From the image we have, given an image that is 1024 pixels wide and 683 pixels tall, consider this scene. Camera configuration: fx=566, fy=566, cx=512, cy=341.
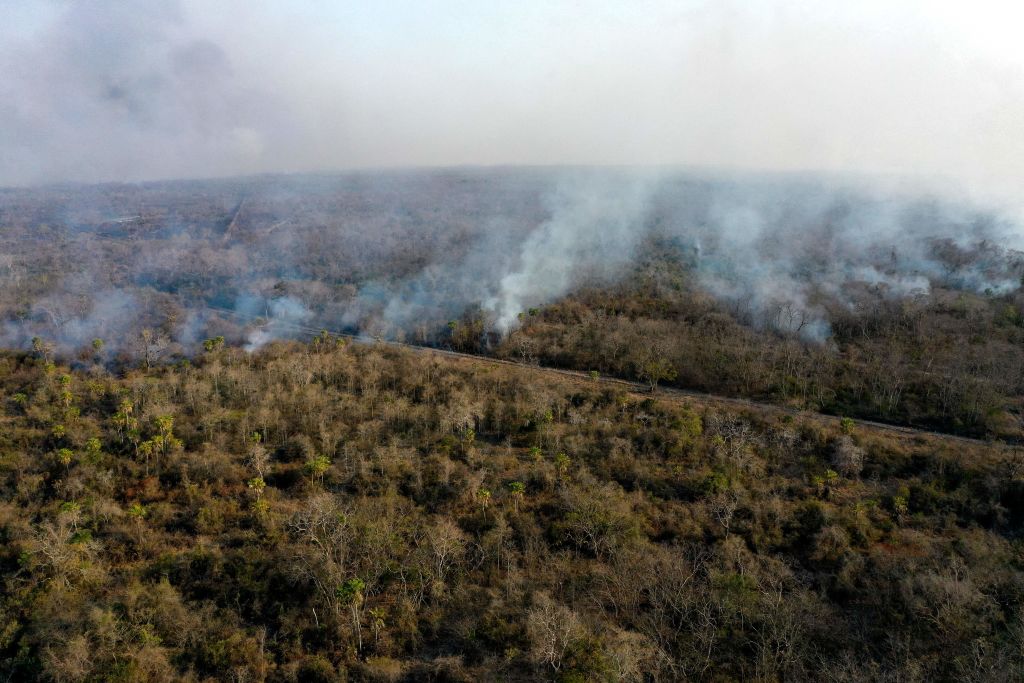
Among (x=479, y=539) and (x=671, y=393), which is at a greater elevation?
(x=671, y=393)

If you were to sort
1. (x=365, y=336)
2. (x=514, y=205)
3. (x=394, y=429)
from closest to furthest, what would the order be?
(x=394, y=429) → (x=365, y=336) → (x=514, y=205)

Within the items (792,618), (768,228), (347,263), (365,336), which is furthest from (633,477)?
(768,228)

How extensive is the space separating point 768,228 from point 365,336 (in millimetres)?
86742

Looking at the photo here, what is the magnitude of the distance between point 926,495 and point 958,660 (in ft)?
55.0

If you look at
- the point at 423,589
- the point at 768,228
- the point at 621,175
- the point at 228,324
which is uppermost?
the point at 621,175

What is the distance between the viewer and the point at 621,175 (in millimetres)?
167625

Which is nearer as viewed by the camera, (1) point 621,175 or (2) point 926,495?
(2) point 926,495

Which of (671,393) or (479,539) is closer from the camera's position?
(479,539)

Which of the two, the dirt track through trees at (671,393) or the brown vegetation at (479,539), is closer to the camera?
the brown vegetation at (479,539)

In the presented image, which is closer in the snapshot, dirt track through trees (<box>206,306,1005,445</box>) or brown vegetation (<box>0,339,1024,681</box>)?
brown vegetation (<box>0,339,1024,681</box>)

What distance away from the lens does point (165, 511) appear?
32219 millimetres

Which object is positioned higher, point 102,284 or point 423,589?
point 102,284

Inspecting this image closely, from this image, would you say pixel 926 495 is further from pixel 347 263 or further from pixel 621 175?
pixel 621 175

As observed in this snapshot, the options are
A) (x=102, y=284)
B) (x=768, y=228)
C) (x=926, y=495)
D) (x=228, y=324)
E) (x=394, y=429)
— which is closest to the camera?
(x=926, y=495)
